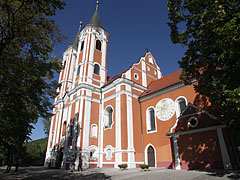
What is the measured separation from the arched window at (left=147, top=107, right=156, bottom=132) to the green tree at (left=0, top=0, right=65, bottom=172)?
1149 centimetres

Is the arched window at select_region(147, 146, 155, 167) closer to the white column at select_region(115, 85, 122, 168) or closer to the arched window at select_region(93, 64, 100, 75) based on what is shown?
the white column at select_region(115, 85, 122, 168)

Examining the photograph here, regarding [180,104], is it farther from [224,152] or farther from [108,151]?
[108,151]

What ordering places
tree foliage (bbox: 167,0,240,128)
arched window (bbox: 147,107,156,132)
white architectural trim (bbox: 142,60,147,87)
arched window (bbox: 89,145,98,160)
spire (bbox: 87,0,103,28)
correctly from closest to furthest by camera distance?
tree foliage (bbox: 167,0,240,128) → arched window (bbox: 147,107,156,132) → arched window (bbox: 89,145,98,160) → white architectural trim (bbox: 142,60,147,87) → spire (bbox: 87,0,103,28)

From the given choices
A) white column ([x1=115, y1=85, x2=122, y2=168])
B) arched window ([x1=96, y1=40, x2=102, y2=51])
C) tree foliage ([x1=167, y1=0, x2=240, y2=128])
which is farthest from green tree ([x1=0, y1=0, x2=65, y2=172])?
arched window ([x1=96, y1=40, x2=102, y2=51])

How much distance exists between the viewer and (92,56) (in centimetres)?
2366

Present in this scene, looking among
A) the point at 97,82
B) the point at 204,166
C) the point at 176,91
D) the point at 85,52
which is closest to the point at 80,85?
the point at 97,82

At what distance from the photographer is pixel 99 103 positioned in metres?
21.5

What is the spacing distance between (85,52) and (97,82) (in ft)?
16.0

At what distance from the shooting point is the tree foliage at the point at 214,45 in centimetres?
660

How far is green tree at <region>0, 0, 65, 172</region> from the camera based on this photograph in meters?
7.50

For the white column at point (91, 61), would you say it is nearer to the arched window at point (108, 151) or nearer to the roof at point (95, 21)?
the roof at point (95, 21)

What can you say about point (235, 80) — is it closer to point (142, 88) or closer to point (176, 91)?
point (176, 91)

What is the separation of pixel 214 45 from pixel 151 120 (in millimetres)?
12344

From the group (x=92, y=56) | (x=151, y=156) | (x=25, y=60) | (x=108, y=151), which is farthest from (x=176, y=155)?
(x=92, y=56)
